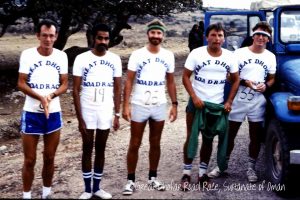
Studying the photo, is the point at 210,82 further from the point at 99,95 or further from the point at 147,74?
the point at 99,95

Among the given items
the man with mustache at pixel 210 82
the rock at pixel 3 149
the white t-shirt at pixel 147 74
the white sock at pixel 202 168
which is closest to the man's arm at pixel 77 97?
the white t-shirt at pixel 147 74

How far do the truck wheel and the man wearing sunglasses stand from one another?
162 millimetres

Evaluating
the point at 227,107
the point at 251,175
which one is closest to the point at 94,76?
the point at 227,107

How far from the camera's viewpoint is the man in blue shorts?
4148mm

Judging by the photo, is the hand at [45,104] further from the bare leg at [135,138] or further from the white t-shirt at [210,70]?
the white t-shirt at [210,70]

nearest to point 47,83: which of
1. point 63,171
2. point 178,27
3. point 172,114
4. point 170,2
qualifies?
point 172,114

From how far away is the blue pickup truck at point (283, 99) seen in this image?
15.0 feet

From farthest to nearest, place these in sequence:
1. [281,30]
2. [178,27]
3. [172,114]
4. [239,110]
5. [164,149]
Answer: [178,27], [164,149], [281,30], [239,110], [172,114]

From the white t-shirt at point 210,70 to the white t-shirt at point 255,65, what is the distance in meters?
0.31

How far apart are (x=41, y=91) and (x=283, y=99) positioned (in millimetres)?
2629

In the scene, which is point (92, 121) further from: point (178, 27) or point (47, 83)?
point (178, 27)

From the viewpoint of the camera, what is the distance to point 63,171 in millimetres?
5797

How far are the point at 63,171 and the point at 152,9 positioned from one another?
1158cm

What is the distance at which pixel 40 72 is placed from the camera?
13.7 feet
